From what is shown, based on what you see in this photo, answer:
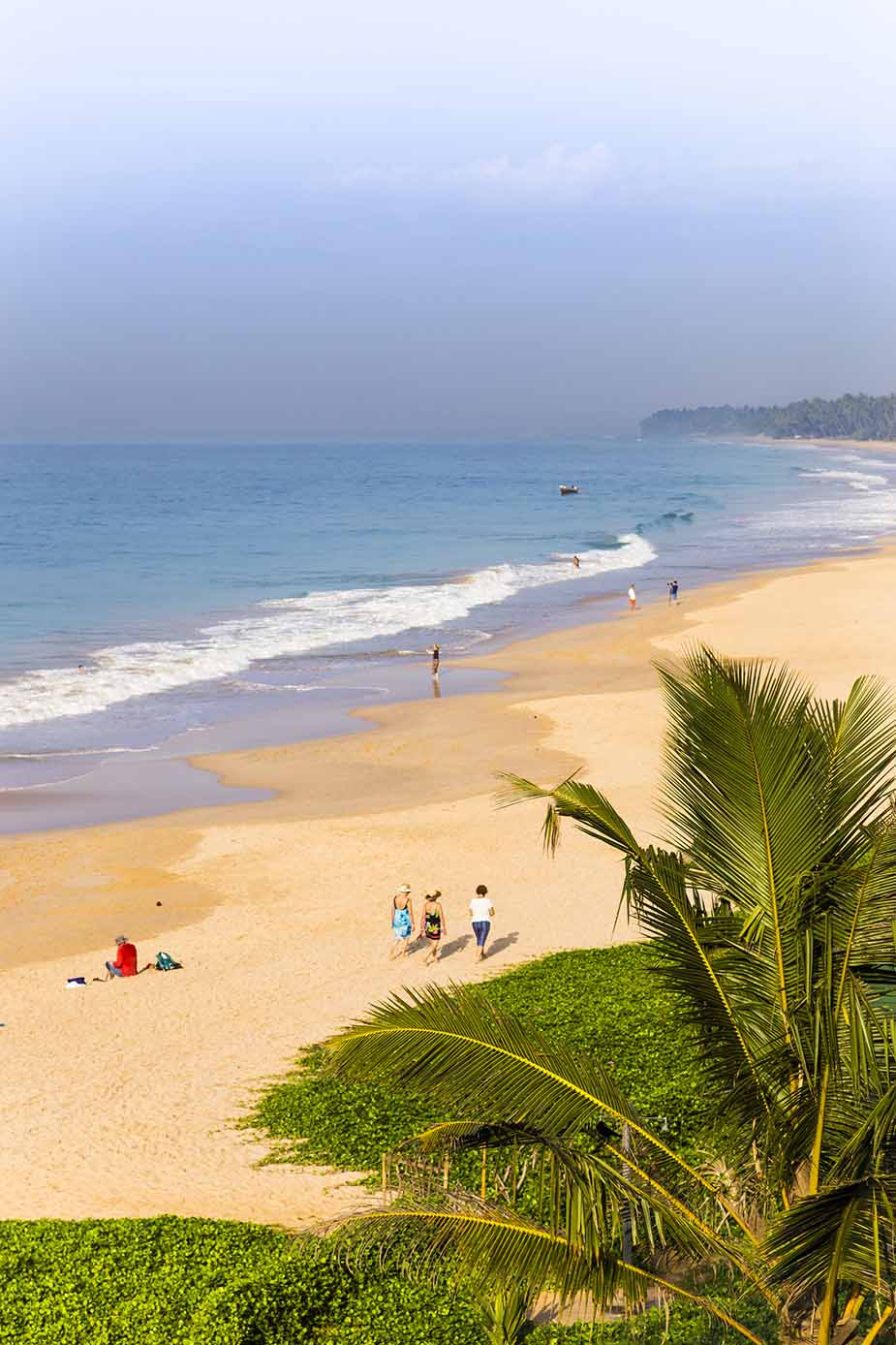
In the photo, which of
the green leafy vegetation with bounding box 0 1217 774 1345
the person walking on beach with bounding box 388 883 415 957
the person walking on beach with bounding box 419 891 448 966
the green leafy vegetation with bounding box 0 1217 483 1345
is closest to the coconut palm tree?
the green leafy vegetation with bounding box 0 1217 774 1345

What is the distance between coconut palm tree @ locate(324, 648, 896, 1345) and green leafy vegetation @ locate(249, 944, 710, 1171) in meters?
3.55

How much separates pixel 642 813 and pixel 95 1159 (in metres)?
13.8

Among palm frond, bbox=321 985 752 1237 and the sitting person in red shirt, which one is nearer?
palm frond, bbox=321 985 752 1237

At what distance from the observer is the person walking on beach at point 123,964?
18516mm

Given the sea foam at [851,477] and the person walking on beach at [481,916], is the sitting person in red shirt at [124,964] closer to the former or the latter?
the person walking on beach at [481,916]

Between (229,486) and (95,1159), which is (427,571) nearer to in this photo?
(95,1159)

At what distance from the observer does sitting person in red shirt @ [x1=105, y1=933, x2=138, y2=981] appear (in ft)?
60.7

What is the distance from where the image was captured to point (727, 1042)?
7555 mm

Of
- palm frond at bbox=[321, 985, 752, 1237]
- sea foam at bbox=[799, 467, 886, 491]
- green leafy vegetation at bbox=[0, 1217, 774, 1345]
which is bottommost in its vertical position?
green leafy vegetation at bbox=[0, 1217, 774, 1345]

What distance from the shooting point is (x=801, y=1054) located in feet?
22.8

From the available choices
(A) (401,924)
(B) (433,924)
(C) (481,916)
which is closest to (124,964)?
(A) (401,924)

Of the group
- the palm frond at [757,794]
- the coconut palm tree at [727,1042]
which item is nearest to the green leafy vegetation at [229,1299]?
the coconut palm tree at [727,1042]

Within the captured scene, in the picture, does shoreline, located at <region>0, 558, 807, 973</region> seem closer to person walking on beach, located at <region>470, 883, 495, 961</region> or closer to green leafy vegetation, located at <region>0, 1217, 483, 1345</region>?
person walking on beach, located at <region>470, 883, 495, 961</region>

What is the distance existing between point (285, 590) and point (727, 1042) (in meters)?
57.7
